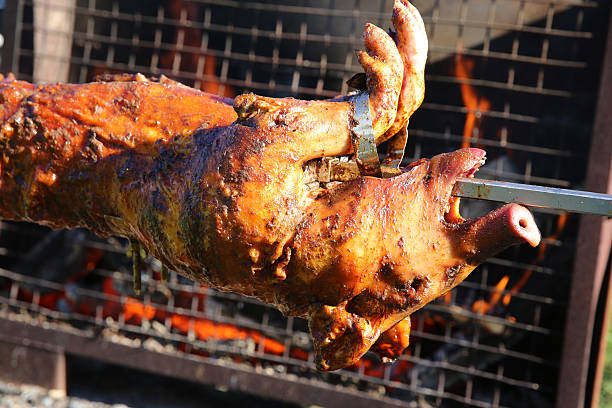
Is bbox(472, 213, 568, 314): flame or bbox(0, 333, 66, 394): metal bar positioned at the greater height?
bbox(472, 213, 568, 314): flame

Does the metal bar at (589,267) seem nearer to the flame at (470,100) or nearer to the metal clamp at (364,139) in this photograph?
the flame at (470,100)

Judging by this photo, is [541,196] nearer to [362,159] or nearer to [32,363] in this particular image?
[362,159]

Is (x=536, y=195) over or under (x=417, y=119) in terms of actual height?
under

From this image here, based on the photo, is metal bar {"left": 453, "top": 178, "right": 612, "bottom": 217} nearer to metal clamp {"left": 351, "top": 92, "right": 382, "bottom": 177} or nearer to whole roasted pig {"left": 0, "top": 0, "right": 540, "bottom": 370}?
whole roasted pig {"left": 0, "top": 0, "right": 540, "bottom": 370}

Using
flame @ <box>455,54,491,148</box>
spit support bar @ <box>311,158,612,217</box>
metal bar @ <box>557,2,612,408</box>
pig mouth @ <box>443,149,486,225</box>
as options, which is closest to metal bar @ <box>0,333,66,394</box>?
flame @ <box>455,54,491,148</box>

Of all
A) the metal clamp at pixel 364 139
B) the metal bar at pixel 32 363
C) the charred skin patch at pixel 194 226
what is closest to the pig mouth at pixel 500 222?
the metal clamp at pixel 364 139

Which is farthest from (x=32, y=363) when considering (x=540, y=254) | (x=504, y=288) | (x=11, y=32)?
(x=540, y=254)

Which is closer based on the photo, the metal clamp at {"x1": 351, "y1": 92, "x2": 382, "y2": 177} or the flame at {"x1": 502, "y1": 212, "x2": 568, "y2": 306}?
the metal clamp at {"x1": 351, "y1": 92, "x2": 382, "y2": 177}
